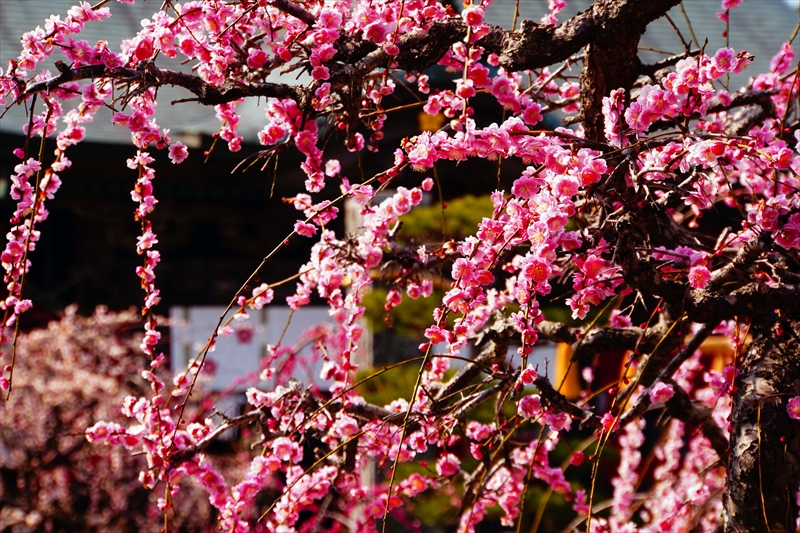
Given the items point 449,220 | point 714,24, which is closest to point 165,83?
point 449,220

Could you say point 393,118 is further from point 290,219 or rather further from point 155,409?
point 155,409

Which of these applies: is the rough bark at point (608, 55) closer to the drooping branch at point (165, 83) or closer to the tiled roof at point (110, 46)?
the drooping branch at point (165, 83)

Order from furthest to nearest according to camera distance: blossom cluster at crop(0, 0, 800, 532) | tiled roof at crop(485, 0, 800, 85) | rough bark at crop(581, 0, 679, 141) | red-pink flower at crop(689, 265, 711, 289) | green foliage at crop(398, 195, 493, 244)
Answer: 1. tiled roof at crop(485, 0, 800, 85)
2. green foliage at crop(398, 195, 493, 244)
3. rough bark at crop(581, 0, 679, 141)
4. red-pink flower at crop(689, 265, 711, 289)
5. blossom cluster at crop(0, 0, 800, 532)

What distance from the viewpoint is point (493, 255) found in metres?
1.83

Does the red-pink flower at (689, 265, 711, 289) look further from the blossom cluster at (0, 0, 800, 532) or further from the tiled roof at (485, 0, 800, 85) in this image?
the tiled roof at (485, 0, 800, 85)

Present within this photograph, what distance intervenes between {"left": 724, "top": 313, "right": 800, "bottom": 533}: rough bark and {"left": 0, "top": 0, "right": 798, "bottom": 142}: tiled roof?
4.16m

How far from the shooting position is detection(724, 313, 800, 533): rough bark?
2.04 m

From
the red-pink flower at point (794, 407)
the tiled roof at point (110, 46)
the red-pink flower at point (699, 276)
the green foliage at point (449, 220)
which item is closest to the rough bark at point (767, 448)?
the red-pink flower at point (794, 407)

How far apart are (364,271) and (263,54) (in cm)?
66

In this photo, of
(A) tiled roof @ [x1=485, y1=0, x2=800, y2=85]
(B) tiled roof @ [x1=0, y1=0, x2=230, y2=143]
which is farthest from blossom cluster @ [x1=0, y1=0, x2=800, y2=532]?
(A) tiled roof @ [x1=485, y1=0, x2=800, y2=85]

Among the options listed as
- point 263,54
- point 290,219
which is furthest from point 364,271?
point 290,219

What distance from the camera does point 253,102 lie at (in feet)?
19.6

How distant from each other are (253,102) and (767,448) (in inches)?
182

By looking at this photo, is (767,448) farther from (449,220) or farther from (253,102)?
(253,102)
